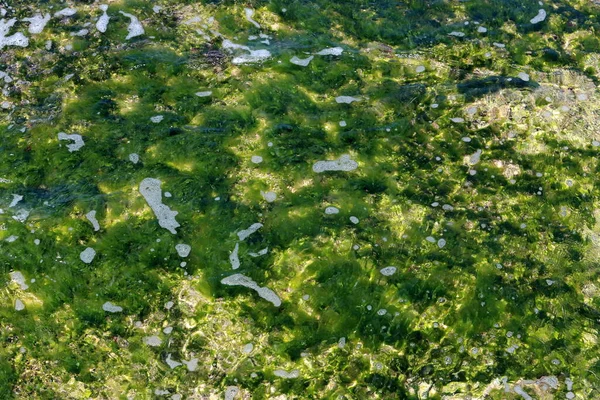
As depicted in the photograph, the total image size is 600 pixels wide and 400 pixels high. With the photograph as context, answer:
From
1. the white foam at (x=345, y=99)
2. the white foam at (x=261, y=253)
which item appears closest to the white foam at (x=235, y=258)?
the white foam at (x=261, y=253)

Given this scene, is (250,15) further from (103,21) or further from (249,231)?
(249,231)

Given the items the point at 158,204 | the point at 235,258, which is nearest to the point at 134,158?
the point at 158,204

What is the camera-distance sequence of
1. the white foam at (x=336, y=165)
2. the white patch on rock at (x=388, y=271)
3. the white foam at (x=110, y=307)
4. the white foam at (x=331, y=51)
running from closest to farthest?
the white foam at (x=110, y=307) → the white patch on rock at (x=388, y=271) → the white foam at (x=336, y=165) → the white foam at (x=331, y=51)

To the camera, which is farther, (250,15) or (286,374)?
(250,15)

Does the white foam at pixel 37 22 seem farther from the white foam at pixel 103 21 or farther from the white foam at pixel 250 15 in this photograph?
the white foam at pixel 250 15

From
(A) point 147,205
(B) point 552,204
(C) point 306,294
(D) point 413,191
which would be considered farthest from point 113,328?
(B) point 552,204

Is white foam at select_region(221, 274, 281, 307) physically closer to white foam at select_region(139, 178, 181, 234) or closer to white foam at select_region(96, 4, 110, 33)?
→ white foam at select_region(139, 178, 181, 234)

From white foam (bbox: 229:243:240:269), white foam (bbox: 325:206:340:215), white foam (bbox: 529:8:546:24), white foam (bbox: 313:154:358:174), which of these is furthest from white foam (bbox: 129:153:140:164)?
white foam (bbox: 529:8:546:24)

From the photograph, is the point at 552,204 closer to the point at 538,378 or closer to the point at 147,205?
the point at 538,378
